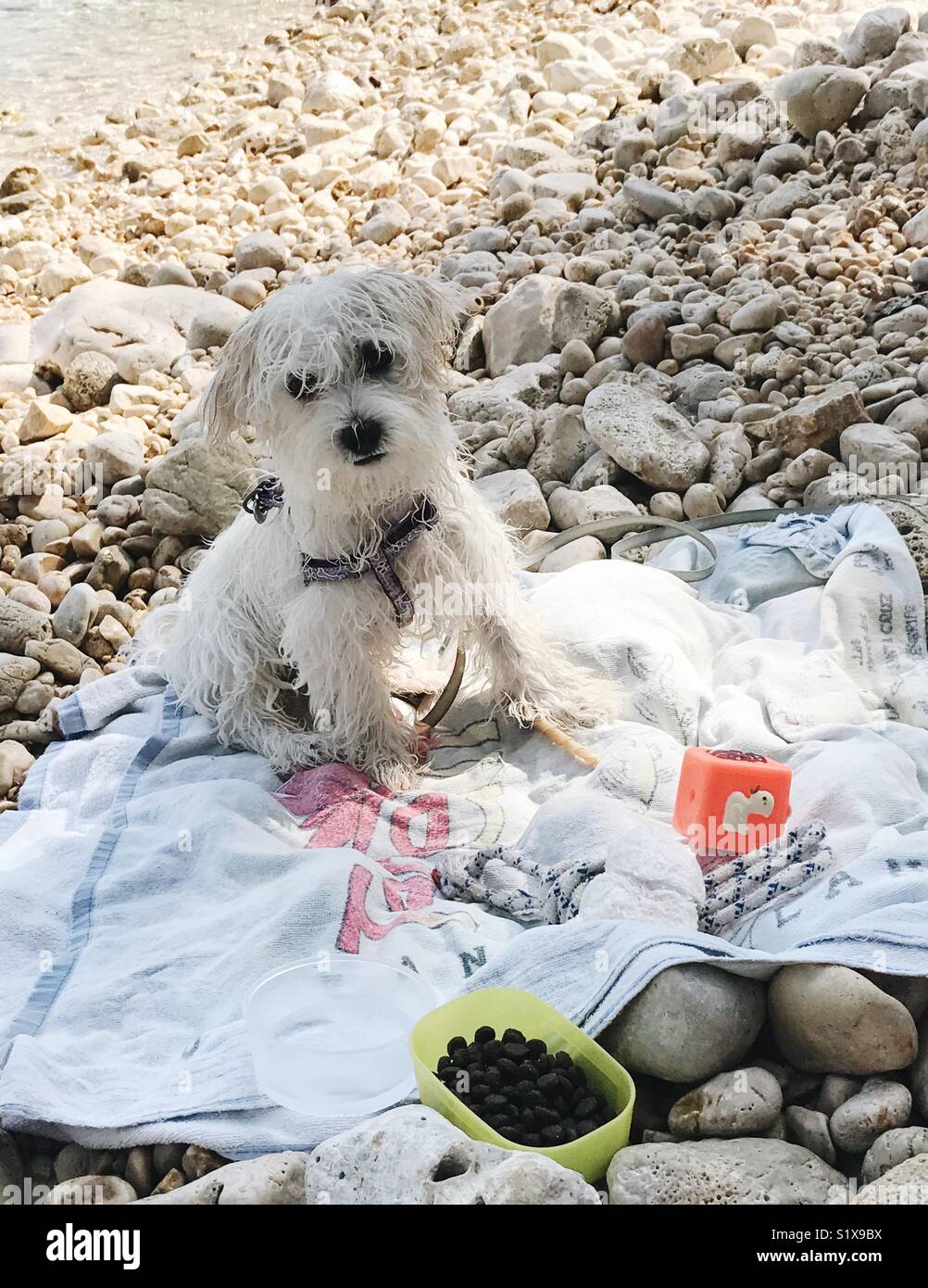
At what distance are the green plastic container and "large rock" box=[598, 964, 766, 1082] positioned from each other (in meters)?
0.08

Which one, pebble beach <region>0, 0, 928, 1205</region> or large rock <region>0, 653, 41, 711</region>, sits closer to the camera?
pebble beach <region>0, 0, 928, 1205</region>

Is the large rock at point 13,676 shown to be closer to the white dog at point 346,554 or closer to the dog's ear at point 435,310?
the white dog at point 346,554

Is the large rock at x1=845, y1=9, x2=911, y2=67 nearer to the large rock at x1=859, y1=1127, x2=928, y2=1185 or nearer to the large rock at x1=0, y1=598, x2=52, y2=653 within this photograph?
the large rock at x1=0, y1=598, x2=52, y2=653

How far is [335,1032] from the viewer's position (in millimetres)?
2639

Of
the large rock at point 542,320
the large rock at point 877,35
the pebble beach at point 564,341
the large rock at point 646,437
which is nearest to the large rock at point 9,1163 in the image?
the pebble beach at point 564,341

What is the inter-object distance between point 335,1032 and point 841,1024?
3.34ft

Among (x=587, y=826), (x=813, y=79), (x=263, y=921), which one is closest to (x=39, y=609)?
(x=263, y=921)

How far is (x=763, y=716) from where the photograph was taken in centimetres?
383

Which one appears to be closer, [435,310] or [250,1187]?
[250,1187]

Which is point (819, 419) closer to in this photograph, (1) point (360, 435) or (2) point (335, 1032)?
(1) point (360, 435)

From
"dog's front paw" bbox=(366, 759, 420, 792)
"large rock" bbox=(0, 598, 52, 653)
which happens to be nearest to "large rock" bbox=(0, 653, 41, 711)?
"large rock" bbox=(0, 598, 52, 653)

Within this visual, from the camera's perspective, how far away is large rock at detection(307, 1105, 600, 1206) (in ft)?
6.56

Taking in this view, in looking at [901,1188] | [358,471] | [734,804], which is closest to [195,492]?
[358,471]
